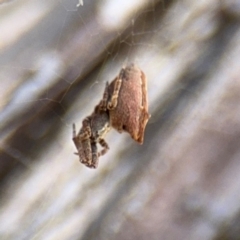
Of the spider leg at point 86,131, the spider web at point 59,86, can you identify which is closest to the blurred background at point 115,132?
the spider web at point 59,86

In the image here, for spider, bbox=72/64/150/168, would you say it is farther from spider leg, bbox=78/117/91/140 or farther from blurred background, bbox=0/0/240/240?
blurred background, bbox=0/0/240/240

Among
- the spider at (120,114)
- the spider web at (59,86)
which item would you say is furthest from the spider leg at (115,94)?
the spider web at (59,86)

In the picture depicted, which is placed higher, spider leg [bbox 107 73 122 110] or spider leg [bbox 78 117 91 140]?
spider leg [bbox 78 117 91 140]

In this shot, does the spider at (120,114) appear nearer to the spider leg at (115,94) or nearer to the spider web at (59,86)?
the spider leg at (115,94)

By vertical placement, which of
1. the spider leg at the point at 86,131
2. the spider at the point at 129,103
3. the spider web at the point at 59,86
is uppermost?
the spider web at the point at 59,86

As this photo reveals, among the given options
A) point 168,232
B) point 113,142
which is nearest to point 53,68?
point 113,142

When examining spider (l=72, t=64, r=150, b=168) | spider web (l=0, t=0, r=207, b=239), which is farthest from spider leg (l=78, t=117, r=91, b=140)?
spider web (l=0, t=0, r=207, b=239)

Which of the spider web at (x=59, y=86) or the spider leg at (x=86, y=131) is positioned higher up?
the spider web at (x=59, y=86)
